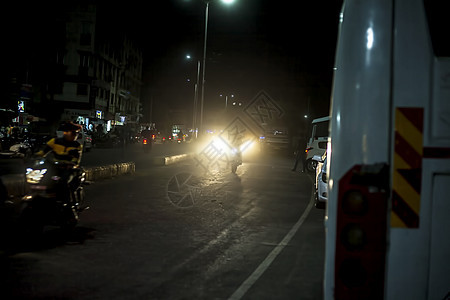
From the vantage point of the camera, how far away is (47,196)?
7.14 metres

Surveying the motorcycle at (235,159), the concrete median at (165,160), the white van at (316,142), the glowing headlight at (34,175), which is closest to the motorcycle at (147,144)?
the concrete median at (165,160)

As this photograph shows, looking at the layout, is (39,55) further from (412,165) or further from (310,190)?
(412,165)

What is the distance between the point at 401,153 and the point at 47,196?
599cm

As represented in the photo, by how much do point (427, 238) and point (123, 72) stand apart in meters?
77.4

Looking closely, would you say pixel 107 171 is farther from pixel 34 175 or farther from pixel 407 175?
pixel 407 175

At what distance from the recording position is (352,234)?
2.30 metres

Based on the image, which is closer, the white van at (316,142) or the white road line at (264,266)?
the white road line at (264,266)

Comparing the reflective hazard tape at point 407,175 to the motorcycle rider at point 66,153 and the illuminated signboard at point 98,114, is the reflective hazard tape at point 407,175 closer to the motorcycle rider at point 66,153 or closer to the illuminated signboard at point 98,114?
the motorcycle rider at point 66,153

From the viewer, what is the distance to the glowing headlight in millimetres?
7215

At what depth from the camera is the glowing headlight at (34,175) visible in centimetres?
721

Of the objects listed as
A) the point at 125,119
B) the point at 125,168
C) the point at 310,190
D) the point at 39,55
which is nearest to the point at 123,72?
the point at 125,119

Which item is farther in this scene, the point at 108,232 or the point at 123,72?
the point at 123,72

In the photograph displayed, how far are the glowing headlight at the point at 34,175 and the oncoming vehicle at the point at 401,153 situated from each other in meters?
5.97

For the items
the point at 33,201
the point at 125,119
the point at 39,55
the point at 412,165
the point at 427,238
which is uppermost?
the point at 39,55
